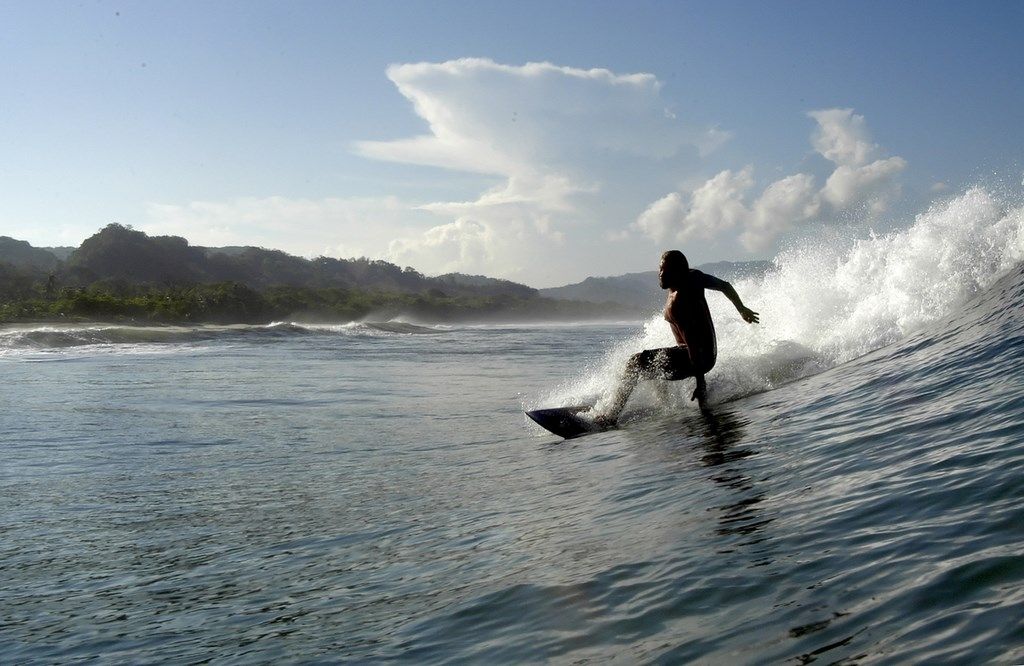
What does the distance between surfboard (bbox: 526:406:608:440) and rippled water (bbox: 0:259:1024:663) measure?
246mm

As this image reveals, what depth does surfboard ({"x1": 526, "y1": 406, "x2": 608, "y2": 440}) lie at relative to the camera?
10602mm

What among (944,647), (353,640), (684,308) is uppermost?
(684,308)

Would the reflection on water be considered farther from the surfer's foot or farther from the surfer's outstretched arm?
the surfer's outstretched arm

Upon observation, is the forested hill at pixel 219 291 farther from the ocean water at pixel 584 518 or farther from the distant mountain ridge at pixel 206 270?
the ocean water at pixel 584 518

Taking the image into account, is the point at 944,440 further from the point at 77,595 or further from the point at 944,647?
the point at 77,595

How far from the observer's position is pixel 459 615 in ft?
13.7

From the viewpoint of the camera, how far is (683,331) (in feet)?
34.4

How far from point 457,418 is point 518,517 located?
7072mm

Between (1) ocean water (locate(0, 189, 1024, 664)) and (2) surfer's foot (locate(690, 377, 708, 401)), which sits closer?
(1) ocean water (locate(0, 189, 1024, 664))

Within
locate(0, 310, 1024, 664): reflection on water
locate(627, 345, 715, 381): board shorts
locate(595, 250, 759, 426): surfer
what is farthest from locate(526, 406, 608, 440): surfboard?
locate(627, 345, 715, 381): board shorts

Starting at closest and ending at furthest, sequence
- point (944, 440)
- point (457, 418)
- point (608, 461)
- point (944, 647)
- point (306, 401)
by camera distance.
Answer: point (944, 647) → point (944, 440) → point (608, 461) → point (457, 418) → point (306, 401)

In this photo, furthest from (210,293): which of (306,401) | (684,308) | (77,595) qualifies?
(77,595)

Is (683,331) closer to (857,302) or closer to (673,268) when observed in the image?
(673,268)

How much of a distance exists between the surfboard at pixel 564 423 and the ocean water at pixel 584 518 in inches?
9.2
